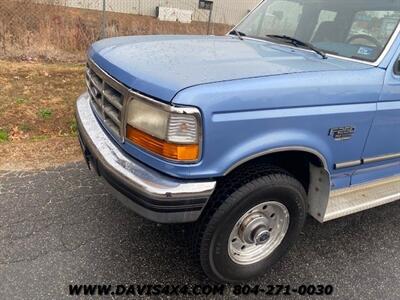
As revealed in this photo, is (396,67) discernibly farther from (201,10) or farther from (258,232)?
(201,10)

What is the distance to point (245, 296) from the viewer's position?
2.65 metres

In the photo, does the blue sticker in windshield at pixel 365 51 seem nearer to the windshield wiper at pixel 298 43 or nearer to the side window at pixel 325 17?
the windshield wiper at pixel 298 43

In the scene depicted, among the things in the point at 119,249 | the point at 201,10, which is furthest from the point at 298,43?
the point at 201,10

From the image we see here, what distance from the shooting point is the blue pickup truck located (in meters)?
2.17

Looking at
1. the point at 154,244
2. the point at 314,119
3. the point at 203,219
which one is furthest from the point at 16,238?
the point at 314,119

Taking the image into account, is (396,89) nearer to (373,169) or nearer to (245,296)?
(373,169)

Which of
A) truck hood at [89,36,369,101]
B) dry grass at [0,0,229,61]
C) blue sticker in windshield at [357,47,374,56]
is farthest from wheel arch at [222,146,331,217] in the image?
dry grass at [0,0,229,61]

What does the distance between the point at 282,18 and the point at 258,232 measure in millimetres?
2054

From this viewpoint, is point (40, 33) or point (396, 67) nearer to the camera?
point (396, 67)

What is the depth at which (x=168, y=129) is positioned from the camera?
2121 millimetres

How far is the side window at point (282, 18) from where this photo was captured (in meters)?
3.46

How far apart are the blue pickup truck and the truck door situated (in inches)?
0.4

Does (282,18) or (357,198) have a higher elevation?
(282,18)

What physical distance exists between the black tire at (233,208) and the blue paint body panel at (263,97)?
0.20m
